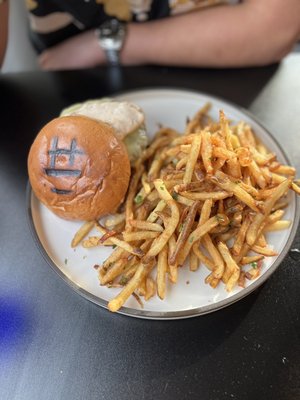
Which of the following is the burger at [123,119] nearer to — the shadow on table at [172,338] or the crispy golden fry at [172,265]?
the crispy golden fry at [172,265]

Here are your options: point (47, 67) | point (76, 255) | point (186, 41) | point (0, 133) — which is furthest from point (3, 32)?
point (76, 255)

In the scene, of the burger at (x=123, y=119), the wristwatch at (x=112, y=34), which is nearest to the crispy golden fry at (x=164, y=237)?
the burger at (x=123, y=119)

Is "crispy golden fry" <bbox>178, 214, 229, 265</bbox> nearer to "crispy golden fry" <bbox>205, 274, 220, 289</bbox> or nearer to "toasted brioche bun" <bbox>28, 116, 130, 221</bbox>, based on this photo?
"crispy golden fry" <bbox>205, 274, 220, 289</bbox>

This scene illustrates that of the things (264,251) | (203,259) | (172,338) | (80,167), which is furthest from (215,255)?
(80,167)

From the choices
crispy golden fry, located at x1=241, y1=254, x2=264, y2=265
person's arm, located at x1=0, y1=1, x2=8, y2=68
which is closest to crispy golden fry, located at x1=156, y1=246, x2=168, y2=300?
crispy golden fry, located at x1=241, y1=254, x2=264, y2=265

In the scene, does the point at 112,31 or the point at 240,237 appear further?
the point at 112,31

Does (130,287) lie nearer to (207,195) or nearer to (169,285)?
(169,285)
